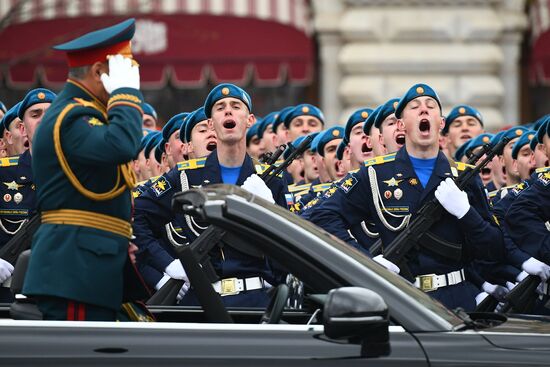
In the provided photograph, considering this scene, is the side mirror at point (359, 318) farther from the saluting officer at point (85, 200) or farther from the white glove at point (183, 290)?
the white glove at point (183, 290)

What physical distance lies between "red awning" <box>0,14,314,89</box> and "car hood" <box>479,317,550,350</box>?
36.2 ft

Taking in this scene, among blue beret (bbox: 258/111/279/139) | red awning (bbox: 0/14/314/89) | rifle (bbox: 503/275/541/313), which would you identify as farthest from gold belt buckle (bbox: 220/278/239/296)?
red awning (bbox: 0/14/314/89)

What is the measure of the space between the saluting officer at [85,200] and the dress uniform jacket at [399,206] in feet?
9.33

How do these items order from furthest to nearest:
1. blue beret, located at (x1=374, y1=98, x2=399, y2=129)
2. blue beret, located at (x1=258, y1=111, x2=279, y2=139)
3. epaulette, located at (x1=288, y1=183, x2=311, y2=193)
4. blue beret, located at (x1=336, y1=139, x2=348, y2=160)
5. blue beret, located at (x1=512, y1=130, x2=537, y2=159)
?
blue beret, located at (x1=258, y1=111, x2=279, y2=139), epaulette, located at (x1=288, y1=183, x2=311, y2=193), blue beret, located at (x1=336, y1=139, x2=348, y2=160), blue beret, located at (x1=512, y1=130, x2=537, y2=159), blue beret, located at (x1=374, y1=98, x2=399, y2=129)

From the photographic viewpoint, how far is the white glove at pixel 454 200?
7629 mm

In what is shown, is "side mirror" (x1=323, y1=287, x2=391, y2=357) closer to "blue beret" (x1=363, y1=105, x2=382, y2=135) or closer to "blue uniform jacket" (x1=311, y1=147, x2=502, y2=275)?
"blue uniform jacket" (x1=311, y1=147, x2=502, y2=275)

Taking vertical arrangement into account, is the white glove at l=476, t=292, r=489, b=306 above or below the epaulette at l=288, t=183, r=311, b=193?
below

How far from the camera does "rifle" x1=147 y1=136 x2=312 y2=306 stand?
4.79 m

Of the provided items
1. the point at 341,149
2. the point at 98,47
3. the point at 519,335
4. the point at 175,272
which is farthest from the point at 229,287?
the point at 519,335

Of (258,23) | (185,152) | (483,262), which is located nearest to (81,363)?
(483,262)

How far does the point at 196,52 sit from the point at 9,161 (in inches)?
274

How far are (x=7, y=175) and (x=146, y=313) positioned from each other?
12.9 ft

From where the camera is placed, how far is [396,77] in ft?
52.5

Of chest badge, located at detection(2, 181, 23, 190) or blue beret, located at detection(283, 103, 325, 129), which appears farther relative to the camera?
blue beret, located at detection(283, 103, 325, 129)
